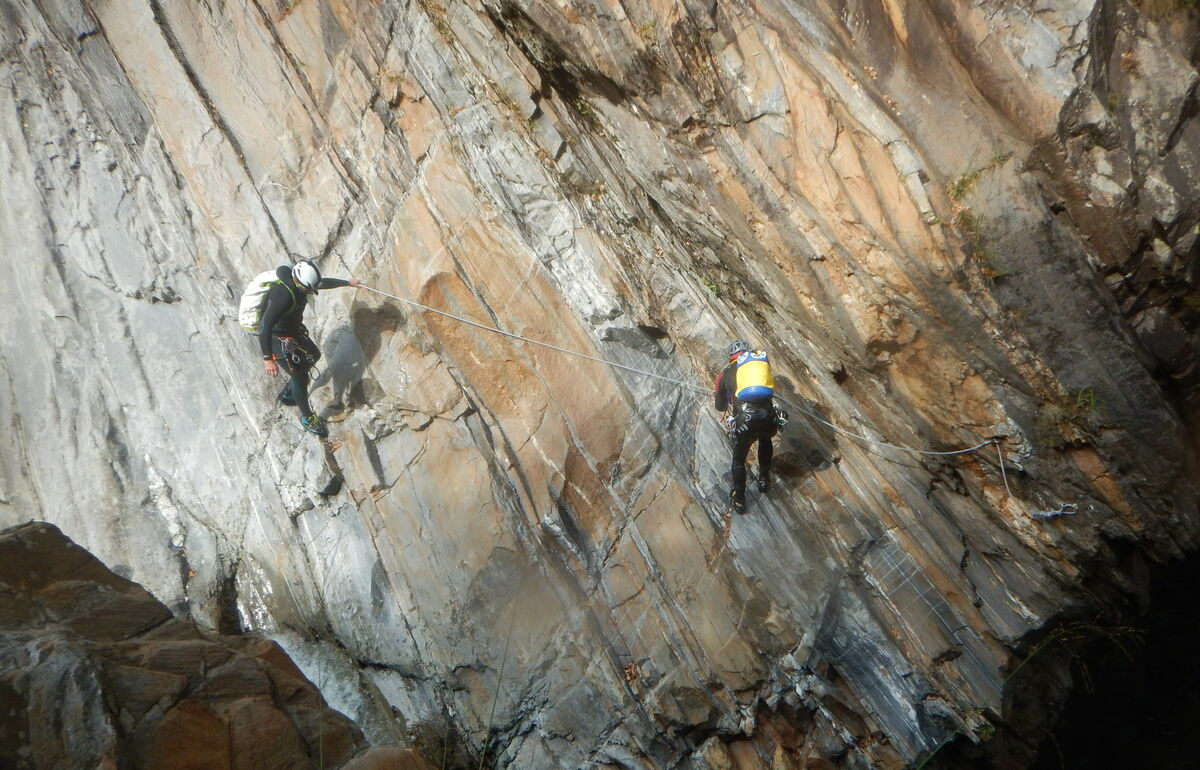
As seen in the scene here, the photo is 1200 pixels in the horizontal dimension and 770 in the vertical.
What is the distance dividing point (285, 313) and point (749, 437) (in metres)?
6.04

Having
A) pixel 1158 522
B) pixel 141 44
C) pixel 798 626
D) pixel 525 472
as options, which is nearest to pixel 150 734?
pixel 525 472

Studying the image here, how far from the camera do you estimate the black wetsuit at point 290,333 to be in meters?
9.36

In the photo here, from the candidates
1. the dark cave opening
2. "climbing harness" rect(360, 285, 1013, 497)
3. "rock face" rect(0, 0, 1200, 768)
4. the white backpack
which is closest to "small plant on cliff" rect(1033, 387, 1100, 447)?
"rock face" rect(0, 0, 1200, 768)

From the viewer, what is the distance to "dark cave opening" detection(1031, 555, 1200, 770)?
9.70m

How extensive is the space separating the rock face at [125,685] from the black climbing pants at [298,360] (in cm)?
292

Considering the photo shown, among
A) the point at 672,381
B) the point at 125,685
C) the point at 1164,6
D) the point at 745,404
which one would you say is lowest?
the point at 745,404

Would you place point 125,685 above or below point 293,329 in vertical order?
below

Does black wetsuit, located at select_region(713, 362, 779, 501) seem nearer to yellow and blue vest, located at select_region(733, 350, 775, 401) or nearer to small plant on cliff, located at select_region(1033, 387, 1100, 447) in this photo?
yellow and blue vest, located at select_region(733, 350, 775, 401)

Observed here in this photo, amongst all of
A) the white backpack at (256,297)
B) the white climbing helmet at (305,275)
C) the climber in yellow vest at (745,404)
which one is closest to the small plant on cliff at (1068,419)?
the climber in yellow vest at (745,404)

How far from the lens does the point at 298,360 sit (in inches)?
384

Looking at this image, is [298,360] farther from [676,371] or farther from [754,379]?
[754,379]

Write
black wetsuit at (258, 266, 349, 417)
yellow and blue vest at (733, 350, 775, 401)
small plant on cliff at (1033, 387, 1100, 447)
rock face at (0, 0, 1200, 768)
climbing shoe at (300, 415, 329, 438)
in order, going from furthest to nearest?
climbing shoe at (300, 415, 329, 438), small plant on cliff at (1033, 387, 1100, 447), black wetsuit at (258, 266, 349, 417), rock face at (0, 0, 1200, 768), yellow and blue vest at (733, 350, 775, 401)

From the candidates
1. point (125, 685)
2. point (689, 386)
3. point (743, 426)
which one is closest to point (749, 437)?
point (743, 426)

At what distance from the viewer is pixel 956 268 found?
31.2 feet
